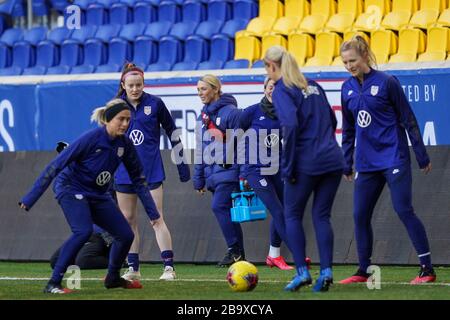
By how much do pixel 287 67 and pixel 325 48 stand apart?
930cm

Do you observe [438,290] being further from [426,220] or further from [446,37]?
[446,37]

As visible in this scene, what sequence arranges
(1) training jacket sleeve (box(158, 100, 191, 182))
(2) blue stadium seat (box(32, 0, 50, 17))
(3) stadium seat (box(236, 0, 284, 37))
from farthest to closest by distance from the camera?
(2) blue stadium seat (box(32, 0, 50, 17)), (3) stadium seat (box(236, 0, 284, 37)), (1) training jacket sleeve (box(158, 100, 191, 182))

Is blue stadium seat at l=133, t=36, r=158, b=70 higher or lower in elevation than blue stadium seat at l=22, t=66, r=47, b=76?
higher

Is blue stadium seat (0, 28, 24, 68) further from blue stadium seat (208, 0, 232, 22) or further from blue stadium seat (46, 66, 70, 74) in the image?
blue stadium seat (208, 0, 232, 22)

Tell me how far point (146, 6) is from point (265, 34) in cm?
334

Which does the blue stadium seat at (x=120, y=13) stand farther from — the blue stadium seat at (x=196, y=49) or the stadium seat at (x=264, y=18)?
the stadium seat at (x=264, y=18)

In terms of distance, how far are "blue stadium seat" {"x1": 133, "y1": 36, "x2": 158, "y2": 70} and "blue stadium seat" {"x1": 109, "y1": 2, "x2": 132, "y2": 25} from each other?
1454mm

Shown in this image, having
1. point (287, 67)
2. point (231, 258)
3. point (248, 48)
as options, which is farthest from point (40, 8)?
point (287, 67)

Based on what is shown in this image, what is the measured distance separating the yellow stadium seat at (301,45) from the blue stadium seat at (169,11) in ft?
10.8

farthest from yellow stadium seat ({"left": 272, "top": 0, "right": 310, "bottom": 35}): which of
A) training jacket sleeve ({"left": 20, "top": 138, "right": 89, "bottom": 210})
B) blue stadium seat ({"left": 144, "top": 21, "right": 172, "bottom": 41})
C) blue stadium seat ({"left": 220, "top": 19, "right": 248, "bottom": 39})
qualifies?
training jacket sleeve ({"left": 20, "top": 138, "right": 89, "bottom": 210})

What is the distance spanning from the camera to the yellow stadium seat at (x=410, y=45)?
58.6 feet

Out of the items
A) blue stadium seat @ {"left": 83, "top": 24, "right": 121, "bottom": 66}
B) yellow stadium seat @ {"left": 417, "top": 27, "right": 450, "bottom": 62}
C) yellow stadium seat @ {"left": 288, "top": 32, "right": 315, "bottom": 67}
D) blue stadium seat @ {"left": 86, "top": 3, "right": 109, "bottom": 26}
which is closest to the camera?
yellow stadium seat @ {"left": 417, "top": 27, "right": 450, "bottom": 62}

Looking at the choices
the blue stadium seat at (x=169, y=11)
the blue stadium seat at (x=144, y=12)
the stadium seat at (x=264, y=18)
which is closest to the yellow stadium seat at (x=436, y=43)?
the stadium seat at (x=264, y=18)

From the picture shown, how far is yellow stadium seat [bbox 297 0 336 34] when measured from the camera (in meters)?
19.5
